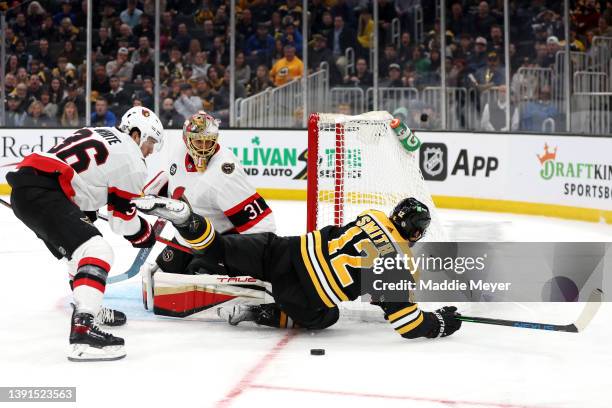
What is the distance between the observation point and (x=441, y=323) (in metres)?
4.45

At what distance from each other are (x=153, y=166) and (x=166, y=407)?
23.9 ft

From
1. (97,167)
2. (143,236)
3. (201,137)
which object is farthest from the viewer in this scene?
(201,137)

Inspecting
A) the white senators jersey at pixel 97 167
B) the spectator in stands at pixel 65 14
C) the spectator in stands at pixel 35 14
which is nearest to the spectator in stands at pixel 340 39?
the spectator in stands at pixel 65 14

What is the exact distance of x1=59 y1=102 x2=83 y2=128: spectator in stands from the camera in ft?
35.1

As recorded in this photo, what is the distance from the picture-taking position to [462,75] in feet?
33.7

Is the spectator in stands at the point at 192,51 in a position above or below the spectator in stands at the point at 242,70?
above

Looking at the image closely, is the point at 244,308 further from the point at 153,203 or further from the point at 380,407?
the point at 380,407

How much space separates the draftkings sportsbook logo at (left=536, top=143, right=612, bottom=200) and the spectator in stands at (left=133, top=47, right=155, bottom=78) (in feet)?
13.2

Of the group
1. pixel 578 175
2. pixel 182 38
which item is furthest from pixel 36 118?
pixel 578 175

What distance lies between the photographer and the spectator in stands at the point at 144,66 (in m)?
10.8

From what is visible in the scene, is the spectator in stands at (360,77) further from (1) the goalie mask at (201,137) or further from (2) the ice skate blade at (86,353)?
(2) the ice skate blade at (86,353)

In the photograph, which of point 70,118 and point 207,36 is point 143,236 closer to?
point 70,118

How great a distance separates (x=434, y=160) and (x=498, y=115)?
726 millimetres

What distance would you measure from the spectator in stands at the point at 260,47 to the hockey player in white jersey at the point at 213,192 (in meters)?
5.81
